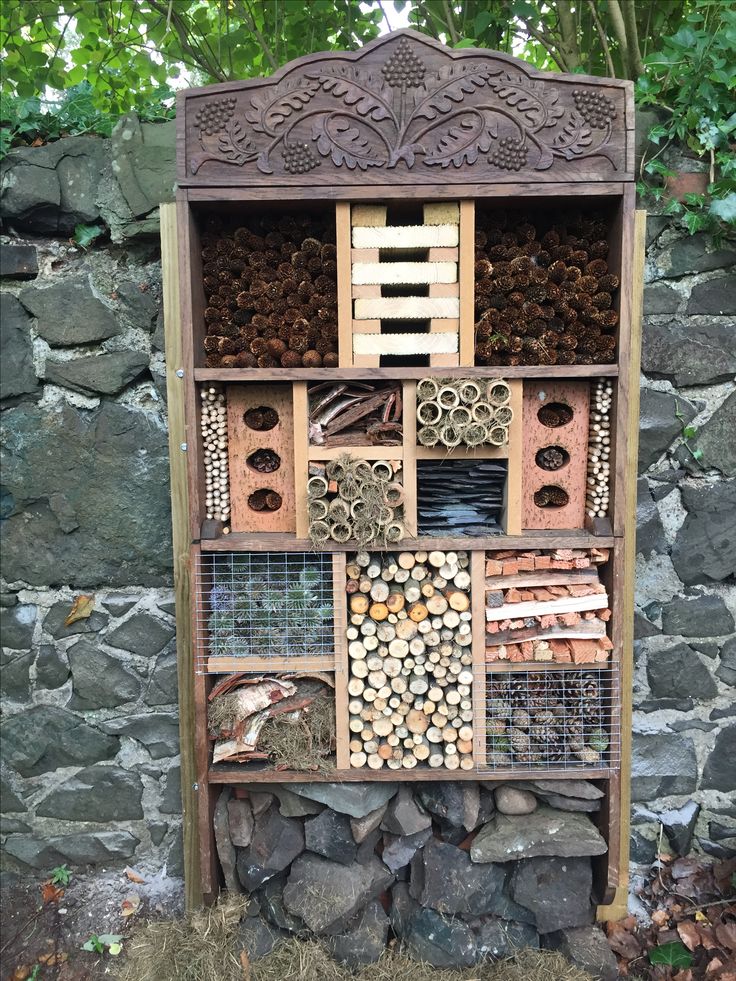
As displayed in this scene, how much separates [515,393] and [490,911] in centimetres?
188

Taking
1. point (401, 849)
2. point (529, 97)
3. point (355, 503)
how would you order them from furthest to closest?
point (401, 849) → point (355, 503) → point (529, 97)

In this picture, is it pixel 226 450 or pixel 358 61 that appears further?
pixel 226 450

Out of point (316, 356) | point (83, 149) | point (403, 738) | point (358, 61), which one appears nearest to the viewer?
point (358, 61)

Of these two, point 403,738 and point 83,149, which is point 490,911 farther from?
point 83,149

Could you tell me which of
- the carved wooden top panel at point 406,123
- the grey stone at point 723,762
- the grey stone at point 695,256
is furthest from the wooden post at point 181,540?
the grey stone at point 723,762

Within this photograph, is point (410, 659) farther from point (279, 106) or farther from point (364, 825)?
point (279, 106)

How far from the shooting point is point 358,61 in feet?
6.12

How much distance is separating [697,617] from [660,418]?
823 mm

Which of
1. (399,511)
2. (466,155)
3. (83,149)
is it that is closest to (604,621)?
(399,511)

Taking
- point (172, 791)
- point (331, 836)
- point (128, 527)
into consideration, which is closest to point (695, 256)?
point (128, 527)

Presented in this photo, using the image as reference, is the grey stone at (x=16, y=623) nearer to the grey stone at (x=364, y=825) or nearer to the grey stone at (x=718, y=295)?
the grey stone at (x=364, y=825)

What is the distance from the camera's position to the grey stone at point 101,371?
7.73 feet

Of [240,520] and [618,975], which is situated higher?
[240,520]

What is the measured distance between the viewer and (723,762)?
2492 mm
